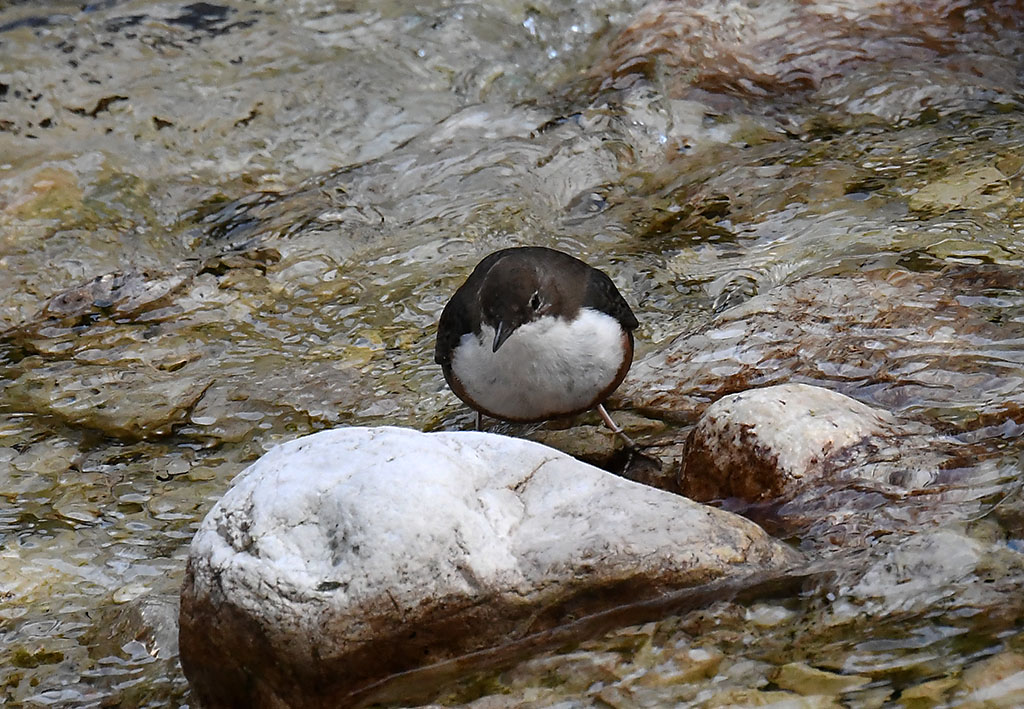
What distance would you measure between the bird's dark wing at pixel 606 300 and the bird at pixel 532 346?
11mm

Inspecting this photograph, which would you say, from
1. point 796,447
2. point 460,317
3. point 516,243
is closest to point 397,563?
point 796,447

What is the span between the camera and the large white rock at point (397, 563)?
119 inches

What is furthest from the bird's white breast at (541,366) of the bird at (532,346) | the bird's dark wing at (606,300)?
the bird's dark wing at (606,300)

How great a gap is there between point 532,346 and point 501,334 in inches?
6.2

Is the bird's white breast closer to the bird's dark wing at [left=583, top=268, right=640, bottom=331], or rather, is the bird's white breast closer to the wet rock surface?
the bird's dark wing at [left=583, top=268, right=640, bottom=331]

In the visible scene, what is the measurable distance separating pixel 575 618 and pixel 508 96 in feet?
18.2

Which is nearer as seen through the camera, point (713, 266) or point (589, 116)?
point (713, 266)

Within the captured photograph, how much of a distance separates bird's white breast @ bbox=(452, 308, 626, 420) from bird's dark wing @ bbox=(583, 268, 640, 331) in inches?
5.4

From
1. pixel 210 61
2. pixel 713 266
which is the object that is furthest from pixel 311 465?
pixel 210 61

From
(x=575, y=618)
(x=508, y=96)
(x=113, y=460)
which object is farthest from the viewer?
(x=508, y=96)

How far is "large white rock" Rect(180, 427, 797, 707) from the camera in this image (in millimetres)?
3035

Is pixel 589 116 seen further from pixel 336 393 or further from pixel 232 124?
pixel 336 393

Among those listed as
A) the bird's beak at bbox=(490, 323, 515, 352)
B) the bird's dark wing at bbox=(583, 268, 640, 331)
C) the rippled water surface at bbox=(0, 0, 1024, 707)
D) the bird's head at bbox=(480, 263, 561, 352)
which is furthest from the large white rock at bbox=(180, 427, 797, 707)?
the bird's dark wing at bbox=(583, 268, 640, 331)

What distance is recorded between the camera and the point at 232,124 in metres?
8.05
